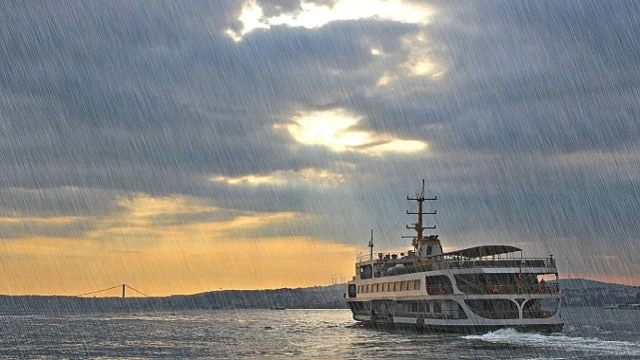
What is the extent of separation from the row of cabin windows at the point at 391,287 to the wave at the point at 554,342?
9145 mm

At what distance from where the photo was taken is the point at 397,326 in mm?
76250

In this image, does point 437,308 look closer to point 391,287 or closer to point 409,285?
point 409,285

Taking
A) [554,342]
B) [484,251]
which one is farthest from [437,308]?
[554,342]

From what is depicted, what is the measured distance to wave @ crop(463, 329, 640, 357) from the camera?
53.8m

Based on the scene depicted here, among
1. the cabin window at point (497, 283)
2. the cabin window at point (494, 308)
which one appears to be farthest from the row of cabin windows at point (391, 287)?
A: the cabin window at point (494, 308)

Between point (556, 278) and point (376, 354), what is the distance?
16428 millimetres

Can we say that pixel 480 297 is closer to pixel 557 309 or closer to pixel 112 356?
pixel 557 309

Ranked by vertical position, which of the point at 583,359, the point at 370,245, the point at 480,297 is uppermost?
the point at 370,245

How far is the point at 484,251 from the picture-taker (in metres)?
64.9

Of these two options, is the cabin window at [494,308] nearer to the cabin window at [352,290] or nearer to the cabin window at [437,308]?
the cabin window at [437,308]

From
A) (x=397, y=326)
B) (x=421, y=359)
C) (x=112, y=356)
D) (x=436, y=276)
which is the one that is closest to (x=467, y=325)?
(x=436, y=276)

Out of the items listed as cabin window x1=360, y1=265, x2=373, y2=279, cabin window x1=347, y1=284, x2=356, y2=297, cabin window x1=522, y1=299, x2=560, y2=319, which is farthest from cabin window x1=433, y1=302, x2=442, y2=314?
cabin window x1=347, y1=284, x2=356, y2=297

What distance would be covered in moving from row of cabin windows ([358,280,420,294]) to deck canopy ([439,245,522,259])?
16.1 ft

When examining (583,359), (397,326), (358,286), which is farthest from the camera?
(358,286)
